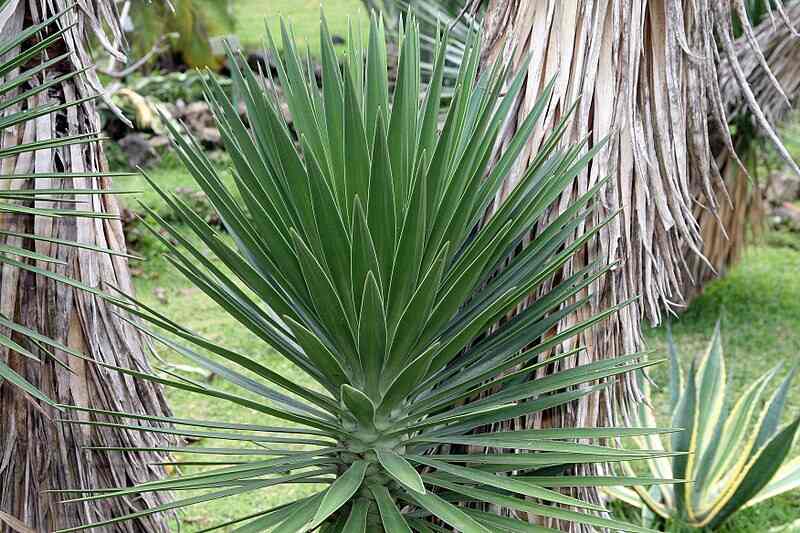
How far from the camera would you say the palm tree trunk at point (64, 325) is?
1720mm

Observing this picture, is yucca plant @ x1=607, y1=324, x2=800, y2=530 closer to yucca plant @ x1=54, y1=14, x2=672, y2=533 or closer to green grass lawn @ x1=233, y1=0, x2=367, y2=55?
yucca plant @ x1=54, y1=14, x2=672, y2=533

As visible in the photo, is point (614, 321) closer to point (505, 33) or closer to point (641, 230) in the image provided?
point (641, 230)

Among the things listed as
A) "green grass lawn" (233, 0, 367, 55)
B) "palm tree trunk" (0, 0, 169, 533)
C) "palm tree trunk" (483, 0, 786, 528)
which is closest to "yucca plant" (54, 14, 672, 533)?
"palm tree trunk" (483, 0, 786, 528)

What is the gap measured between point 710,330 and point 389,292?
14.8 feet

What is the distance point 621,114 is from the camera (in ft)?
5.25

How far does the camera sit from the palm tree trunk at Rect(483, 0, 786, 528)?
62.4 inches

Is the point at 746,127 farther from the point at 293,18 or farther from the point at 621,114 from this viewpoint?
the point at 293,18

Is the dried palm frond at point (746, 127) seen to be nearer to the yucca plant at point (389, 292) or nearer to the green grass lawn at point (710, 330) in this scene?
the green grass lawn at point (710, 330)

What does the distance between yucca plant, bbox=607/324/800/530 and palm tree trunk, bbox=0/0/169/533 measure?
1903mm

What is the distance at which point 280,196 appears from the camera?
1.48 metres

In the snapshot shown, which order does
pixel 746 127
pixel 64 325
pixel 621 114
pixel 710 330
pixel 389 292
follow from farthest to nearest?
pixel 710 330 < pixel 746 127 < pixel 64 325 < pixel 621 114 < pixel 389 292

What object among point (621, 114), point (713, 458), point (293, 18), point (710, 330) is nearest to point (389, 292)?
point (621, 114)

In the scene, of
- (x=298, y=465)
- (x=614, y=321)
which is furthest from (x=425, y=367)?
(x=614, y=321)

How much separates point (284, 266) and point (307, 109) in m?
0.29
